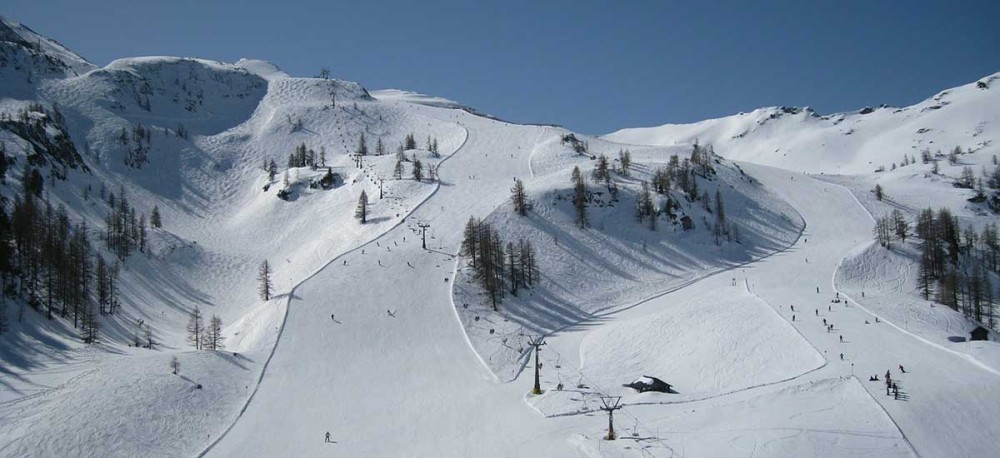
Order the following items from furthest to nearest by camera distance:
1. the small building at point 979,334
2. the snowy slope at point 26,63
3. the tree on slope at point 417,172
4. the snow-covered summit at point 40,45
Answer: the snow-covered summit at point 40,45, the snowy slope at point 26,63, the tree on slope at point 417,172, the small building at point 979,334

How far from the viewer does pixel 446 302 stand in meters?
67.4

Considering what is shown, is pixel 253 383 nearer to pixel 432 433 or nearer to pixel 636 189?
pixel 432 433

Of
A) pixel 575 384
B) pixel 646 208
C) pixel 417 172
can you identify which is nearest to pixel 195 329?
pixel 575 384

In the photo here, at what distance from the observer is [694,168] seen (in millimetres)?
116312

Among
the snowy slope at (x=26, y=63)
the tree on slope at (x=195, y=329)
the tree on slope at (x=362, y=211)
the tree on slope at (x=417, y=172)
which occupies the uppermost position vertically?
the snowy slope at (x=26, y=63)

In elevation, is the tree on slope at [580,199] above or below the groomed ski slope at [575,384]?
above

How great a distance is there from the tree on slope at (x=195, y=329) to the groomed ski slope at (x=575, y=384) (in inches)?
376

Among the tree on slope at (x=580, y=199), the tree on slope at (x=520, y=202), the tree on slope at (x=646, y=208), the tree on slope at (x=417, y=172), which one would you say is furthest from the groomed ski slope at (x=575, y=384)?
the tree on slope at (x=417, y=172)

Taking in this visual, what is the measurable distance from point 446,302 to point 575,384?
22149 millimetres

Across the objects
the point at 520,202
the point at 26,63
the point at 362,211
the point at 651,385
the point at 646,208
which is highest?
the point at 26,63

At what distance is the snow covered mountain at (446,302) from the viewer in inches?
1533

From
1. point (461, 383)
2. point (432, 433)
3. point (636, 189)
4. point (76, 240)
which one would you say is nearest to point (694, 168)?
point (636, 189)

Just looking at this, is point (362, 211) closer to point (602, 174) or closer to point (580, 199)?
point (580, 199)

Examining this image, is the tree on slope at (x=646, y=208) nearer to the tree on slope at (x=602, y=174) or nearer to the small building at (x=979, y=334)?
the tree on slope at (x=602, y=174)
